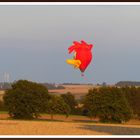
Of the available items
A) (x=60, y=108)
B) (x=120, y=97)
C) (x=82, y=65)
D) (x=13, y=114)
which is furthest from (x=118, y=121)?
(x=82, y=65)

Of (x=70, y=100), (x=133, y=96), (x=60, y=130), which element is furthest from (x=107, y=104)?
(x=60, y=130)

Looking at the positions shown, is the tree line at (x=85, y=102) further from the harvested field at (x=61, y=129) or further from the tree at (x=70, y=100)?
the harvested field at (x=61, y=129)

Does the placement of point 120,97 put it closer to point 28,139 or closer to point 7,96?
point 7,96

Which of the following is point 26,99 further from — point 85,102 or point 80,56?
point 80,56

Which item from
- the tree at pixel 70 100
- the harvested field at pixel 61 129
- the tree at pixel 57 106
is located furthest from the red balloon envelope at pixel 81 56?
the tree at pixel 70 100

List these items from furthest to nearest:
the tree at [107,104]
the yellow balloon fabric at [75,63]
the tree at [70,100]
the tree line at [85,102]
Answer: the tree at [70,100], the tree line at [85,102], the tree at [107,104], the yellow balloon fabric at [75,63]

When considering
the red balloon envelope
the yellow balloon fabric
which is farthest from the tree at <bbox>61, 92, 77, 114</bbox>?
the yellow balloon fabric
